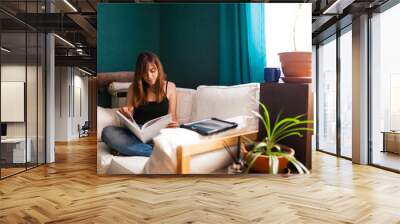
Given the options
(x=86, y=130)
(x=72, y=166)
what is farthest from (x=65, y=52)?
(x=72, y=166)

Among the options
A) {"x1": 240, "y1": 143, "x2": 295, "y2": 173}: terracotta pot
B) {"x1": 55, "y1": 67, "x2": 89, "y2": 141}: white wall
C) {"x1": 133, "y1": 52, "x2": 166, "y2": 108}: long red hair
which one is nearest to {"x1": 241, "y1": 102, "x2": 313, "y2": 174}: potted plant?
{"x1": 240, "y1": 143, "x2": 295, "y2": 173}: terracotta pot

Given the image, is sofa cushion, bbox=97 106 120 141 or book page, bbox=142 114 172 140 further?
sofa cushion, bbox=97 106 120 141

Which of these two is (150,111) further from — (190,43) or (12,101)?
(12,101)

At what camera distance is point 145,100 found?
5.08 meters

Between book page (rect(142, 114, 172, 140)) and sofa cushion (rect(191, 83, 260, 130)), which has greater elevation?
sofa cushion (rect(191, 83, 260, 130))

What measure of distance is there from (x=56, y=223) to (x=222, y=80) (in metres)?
2.80

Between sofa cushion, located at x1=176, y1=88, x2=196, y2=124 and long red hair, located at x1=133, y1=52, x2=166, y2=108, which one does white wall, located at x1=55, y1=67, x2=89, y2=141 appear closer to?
long red hair, located at x1=133, y1=52, x2=166, y2=108

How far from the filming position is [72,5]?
595 centimetres

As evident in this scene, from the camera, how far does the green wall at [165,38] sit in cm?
514

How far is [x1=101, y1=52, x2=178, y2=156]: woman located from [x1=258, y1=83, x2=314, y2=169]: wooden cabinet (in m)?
1.22

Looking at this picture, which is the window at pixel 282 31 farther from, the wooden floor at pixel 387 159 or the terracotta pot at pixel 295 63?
the wooden floor at pixel 387 159

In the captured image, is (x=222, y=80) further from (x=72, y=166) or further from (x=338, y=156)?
(x=338, y=156)

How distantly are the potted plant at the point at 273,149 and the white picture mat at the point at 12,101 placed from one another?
11.2ft

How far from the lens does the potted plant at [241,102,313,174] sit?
16.8 ft
